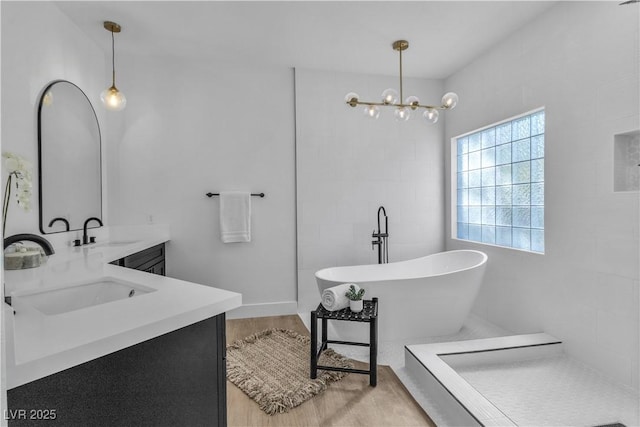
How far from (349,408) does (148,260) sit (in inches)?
77.4

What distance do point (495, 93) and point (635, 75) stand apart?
46.8 inches

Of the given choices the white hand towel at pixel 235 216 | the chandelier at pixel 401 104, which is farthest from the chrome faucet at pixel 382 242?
the white hand towel at pixel 235 216

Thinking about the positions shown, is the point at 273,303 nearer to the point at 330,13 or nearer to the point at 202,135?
the point at 202,135

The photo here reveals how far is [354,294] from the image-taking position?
2.35 m

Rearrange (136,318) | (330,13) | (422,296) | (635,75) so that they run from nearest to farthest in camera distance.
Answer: (136,318), (635,75), (330,13), (422,296)

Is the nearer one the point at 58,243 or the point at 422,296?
the point at 58,243

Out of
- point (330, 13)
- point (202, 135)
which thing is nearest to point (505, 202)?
point (330, 13)

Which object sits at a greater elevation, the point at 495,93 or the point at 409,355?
the point at 495,93

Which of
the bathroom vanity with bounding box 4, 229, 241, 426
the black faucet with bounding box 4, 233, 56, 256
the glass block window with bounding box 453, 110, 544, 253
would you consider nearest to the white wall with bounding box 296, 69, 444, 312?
the glass block window with bounding box 453, 110, 544, 253

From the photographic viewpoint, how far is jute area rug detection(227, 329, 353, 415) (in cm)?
207

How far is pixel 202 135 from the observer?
3436 mm

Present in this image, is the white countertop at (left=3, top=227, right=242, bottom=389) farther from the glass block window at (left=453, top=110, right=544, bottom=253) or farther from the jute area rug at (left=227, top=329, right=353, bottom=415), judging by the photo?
the glass block window at (left=453, top=110, right=544, bottom=253)

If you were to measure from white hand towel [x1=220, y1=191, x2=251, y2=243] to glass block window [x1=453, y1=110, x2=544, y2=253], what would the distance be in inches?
90.5

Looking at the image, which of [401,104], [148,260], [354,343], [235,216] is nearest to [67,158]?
[148,260]
